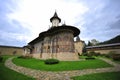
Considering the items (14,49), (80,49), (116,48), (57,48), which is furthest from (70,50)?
(14,49)

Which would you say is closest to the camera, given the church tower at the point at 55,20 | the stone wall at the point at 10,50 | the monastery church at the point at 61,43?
the monastery church at the point at 61,43

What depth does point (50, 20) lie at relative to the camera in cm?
3459

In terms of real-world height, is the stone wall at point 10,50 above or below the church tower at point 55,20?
below

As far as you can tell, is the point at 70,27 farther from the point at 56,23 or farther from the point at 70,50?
the point at 56,23

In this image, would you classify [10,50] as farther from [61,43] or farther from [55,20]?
[61,43]

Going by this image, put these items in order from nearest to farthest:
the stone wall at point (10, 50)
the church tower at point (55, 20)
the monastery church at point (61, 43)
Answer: the monastery church at point (61, 43) → the church tower at point (55, 20) → the stone wall at point (10, 50)

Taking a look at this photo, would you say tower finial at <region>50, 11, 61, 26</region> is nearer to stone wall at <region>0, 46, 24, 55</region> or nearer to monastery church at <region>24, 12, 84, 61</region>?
monastery church at <region>24, 12, 84, 61</region>

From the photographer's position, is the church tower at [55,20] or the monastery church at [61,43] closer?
the monastery church at [61,43]

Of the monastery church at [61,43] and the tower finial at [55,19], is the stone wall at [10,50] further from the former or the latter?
the monastery church at [61,43]

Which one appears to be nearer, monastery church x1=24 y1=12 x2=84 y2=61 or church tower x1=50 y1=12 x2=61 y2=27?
monastery church x1=24 y1=12 x2=84 y2=61

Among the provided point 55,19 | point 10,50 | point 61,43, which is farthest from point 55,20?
point 10,50

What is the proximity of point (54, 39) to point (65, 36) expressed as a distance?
11.5 ft

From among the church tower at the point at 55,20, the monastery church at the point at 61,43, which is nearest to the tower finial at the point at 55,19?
the church tower at the point at 55,20

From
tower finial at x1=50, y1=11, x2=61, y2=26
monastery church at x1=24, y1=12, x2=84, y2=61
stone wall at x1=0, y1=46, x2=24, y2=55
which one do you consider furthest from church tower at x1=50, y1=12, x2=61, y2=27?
stone wall at x1=0, y1=46, x2=24, y2=55
